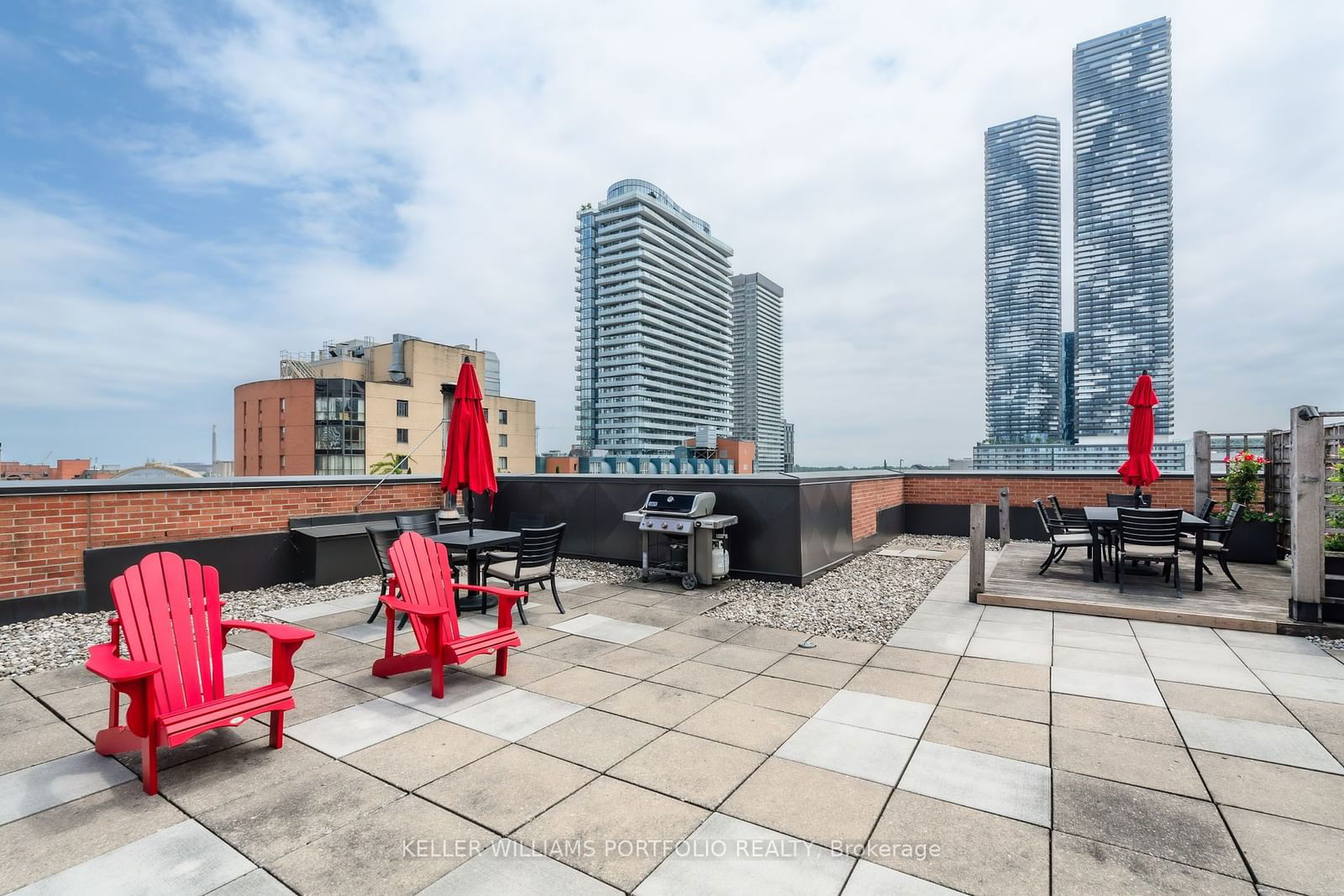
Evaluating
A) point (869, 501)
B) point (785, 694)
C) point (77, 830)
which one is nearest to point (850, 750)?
point (785, 694)

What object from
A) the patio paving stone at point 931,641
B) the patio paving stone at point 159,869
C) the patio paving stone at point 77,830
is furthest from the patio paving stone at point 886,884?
the patio paving stone at point 931,641

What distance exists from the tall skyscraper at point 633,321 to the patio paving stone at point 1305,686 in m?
85.3

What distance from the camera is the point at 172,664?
113 inches

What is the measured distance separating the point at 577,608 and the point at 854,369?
31352 mm

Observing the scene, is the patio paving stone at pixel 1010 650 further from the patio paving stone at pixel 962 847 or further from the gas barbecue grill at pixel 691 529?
the gas barbecue grill at pixel 691 529

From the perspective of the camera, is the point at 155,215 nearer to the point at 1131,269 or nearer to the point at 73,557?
the point at 73,557

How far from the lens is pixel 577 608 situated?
20.0ft

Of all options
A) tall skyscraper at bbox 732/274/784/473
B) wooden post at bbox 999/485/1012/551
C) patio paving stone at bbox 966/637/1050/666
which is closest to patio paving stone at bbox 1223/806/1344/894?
patio paving stone at bbox 966/637/1050/666

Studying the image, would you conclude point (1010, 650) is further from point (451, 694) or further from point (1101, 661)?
point (451, 694)

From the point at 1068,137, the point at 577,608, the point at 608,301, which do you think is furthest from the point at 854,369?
A: the point at 1068,137

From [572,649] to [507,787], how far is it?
7.03ft

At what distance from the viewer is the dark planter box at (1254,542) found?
801cm

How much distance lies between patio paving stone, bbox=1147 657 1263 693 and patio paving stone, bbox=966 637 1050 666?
68 centimetres

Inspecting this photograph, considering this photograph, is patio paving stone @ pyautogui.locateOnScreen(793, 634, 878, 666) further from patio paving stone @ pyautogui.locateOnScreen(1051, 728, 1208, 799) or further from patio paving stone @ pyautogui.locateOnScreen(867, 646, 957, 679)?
patio paving stone @ pyautogui.locateOnScreen(1051, 728, 1208, 799)
